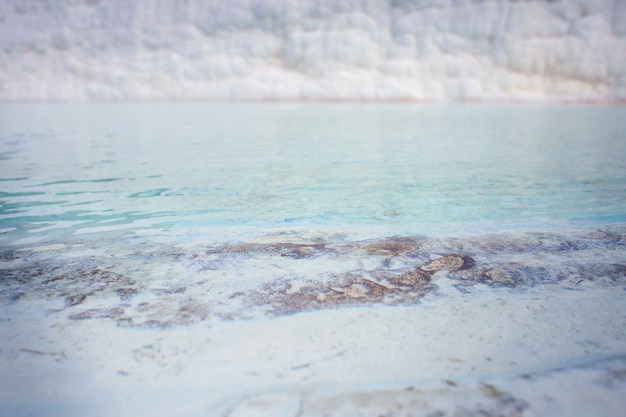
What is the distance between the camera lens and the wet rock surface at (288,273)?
3.06 ft

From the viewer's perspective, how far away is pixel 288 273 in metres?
1.10

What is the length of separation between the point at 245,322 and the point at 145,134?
464cm

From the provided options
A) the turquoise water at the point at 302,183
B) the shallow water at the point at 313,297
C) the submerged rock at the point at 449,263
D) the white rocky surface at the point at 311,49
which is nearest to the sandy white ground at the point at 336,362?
the shallow water at the point at 313,297

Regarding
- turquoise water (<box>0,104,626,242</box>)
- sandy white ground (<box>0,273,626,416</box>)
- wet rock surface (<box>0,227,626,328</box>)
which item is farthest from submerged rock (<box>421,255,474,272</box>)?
turquoise water (<box>0,104,626,242</box>)

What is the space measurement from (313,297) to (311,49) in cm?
1755

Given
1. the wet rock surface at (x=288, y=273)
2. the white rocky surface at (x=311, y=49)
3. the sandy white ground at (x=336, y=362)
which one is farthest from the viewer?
the white rocky surface at (x=311, y=49)

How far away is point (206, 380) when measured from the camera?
2.21 ft

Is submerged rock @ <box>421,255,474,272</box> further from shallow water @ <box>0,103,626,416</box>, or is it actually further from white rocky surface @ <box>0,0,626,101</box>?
white rocky surface @ <box>0,0,626,101</box>

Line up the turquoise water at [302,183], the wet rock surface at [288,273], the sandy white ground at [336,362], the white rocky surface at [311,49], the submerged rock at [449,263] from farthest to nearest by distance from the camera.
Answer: the white rocky surface at [311,49] → the turquoise water at [302,183] → the submerged rock at [449,263] → the wet rock surface at [288,273] → the sandy white ground at [336,362]

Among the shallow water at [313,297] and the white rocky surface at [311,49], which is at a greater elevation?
the white rocky surface at [311,49]

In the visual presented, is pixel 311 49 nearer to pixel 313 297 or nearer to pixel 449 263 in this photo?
pixel 449 263

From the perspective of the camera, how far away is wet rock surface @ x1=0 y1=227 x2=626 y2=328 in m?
0.93

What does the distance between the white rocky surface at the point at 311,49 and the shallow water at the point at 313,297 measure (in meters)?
15.4

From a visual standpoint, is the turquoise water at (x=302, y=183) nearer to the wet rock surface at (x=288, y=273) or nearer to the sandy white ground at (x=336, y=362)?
the wet rock surface at (x=288, y=273)
